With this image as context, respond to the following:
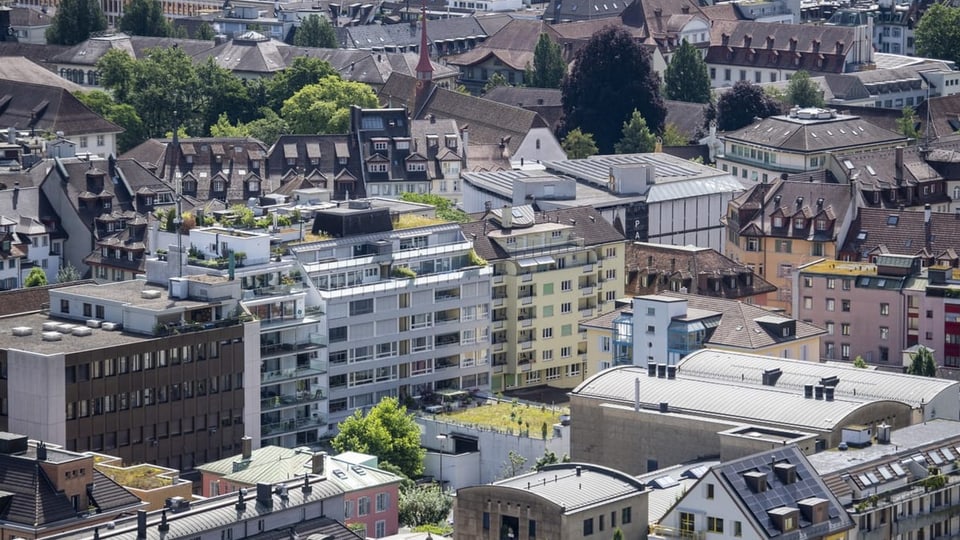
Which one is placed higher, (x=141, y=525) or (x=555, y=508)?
(x=141, y=525)

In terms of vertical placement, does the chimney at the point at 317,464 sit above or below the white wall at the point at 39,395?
below

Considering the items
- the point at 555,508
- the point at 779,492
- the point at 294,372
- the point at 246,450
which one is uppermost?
the point at 779,492

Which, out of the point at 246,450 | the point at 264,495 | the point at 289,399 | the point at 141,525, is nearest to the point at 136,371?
the point at 246,450

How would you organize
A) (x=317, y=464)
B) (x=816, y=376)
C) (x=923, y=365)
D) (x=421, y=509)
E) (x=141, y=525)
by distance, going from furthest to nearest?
(x=923, y=365) → (x=816, y=376) → (x=421, y=509) → (x=317, y=464) → (x=141, y=525)

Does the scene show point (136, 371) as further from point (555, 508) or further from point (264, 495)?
point (555, 508)

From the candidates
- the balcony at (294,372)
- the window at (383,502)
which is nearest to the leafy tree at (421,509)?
the window at (383,502)

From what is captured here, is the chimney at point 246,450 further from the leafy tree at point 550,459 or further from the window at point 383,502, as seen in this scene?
the leafy tree at point 550,459

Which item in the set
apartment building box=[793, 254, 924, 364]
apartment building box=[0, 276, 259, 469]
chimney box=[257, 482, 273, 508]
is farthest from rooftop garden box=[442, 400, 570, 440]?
chimney box=[257, 482, 273, 508]

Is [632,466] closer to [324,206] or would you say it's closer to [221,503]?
[221,503]
